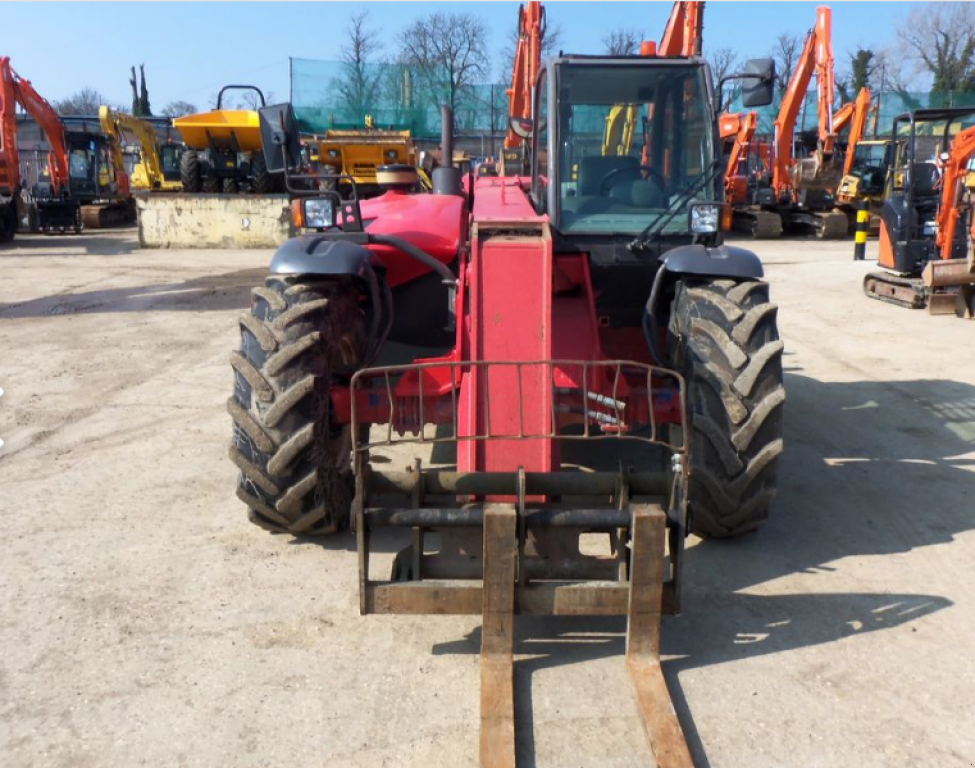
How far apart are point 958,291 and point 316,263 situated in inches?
369

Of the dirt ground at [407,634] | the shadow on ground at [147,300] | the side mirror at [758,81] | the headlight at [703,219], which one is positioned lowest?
the dirt ground at [407,634]

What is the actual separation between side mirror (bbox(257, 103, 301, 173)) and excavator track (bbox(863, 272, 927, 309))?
30.1ft

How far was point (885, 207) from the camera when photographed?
12906 mm

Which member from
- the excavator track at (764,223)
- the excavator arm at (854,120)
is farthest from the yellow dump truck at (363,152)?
the excavator arm at (854,120)

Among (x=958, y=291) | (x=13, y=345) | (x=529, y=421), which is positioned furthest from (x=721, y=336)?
(x=958, y=291)

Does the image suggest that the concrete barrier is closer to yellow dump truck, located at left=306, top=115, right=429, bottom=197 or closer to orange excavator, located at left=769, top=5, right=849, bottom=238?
yellow dump truck, located at left=306, top=115, right=429, bottom=197

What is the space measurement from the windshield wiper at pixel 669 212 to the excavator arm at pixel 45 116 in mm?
19201

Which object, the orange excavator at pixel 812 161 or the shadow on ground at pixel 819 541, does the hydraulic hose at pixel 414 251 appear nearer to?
the shadow on ground at pixel 819 541

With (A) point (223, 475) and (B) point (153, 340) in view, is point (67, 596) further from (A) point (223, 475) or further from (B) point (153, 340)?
(B) point (153, 340)

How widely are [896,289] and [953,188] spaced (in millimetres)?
1414

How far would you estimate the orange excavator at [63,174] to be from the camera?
20094 mm

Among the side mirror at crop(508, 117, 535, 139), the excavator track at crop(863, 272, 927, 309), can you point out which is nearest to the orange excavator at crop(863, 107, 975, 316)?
the excavator track at crop(863, 272, 927, 309)

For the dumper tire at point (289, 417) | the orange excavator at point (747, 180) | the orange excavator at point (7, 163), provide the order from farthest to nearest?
the orange excavator at point (747, 180) → the orange excavator at point (7, 163) → the dumper tire at point (289, 417)

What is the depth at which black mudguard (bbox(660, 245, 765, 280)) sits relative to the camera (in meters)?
4.29
